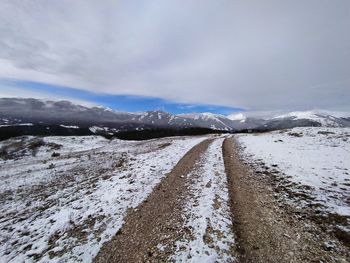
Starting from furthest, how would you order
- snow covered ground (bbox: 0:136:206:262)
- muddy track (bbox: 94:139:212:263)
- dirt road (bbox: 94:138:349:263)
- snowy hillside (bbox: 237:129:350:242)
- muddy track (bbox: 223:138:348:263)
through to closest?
snowy hillside (bbox: 237:129:350:242) < snow covered ground (bbox: 0:136:206:262) < muddy track (bbox: 94:139:212:263) < dirt road (bbox: 94:138:349:263) < muddy track (bbox: 223:138:348:263)

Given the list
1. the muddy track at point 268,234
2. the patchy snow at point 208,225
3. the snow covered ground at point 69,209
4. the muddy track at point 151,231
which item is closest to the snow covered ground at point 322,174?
the muddy track at point 268,234

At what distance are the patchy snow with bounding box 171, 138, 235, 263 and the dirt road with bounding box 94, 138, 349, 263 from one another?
5 cm

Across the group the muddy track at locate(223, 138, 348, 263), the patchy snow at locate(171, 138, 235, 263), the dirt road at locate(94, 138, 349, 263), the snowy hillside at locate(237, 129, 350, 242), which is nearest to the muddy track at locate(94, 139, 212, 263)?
the dirt road at locate(94, 138, 349, 263)

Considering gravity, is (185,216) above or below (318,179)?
below

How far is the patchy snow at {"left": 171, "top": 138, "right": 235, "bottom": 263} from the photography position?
609 centimetres

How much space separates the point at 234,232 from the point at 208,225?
39.2 inches

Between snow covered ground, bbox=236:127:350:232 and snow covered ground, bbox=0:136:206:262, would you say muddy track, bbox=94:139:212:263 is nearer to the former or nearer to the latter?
snow covered ground, bbox=0:136:206:262

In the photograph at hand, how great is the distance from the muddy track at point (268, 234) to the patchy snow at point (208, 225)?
1.32 feet

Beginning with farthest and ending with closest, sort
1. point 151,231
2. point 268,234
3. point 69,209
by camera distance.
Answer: point 69,209, point 151,231, point 268,234

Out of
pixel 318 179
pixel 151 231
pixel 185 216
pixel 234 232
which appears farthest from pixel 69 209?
pixel 318 179

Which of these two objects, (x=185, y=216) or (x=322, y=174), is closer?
(x=185, y=216)

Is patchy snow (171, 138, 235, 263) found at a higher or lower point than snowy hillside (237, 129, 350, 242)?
lower

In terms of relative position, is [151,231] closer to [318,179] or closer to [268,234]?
[268,234]

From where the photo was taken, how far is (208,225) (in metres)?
7.59
